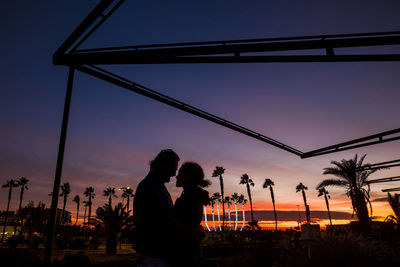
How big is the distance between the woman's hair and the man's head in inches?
4.9

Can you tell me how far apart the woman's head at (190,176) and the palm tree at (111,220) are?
18.1 meters

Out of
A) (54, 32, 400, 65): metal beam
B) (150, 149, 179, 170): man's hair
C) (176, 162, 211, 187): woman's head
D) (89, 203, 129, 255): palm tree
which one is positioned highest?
(54, 32, 400, 65): metal beam

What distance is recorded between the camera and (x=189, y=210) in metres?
2.34

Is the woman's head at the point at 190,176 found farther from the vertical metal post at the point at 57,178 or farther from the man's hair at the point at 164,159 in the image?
the vertical metal post at the point at 57,178

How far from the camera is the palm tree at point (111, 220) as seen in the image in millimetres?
18422

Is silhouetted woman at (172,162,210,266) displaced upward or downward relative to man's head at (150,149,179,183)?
downward

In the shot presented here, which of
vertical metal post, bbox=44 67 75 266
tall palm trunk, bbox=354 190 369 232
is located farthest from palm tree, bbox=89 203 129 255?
tall palm trunk, bbox=354 190 369 232

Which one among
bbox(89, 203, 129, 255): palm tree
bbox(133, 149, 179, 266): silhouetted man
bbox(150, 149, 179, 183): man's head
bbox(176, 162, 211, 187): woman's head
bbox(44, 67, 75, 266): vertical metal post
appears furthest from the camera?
bbox(89, 203, 129, 255): palm tree

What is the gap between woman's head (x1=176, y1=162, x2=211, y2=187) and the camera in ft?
8.41

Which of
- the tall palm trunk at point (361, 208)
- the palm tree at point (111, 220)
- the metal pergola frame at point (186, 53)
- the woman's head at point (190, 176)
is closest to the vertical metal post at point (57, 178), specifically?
the metal pergola frame at point (186, 53)

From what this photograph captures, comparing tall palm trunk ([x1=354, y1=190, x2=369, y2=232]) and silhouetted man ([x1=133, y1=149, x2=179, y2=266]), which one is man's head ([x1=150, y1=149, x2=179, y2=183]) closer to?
silhouetted man ([x1=133, y1=149, x2=179, y2=266])

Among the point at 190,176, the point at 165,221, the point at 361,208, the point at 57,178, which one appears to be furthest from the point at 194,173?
the point at 361,208

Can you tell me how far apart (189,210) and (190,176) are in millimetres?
367

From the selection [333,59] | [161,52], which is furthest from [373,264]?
[161,52]
